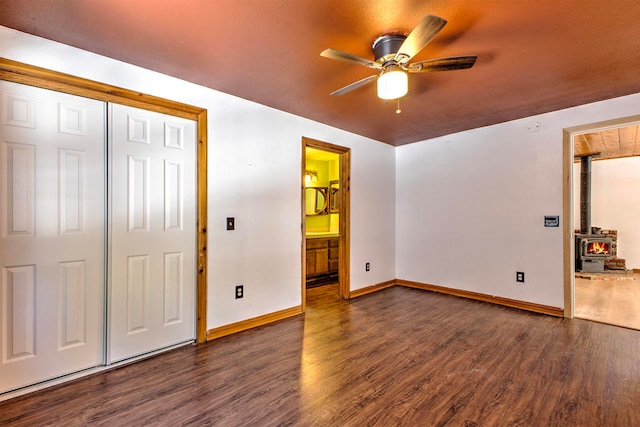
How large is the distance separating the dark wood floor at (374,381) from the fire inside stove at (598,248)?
11.6 feet

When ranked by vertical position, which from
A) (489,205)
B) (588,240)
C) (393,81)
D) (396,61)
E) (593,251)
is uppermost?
(396,61)

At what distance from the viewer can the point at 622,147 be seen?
16.9 ft

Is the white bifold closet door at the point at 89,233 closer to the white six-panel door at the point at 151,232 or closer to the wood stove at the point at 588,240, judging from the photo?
the white six-panel door at the point at 151,232

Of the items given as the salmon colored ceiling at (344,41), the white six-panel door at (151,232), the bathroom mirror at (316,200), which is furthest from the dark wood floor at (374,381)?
the bathroom mirror at (316,200)

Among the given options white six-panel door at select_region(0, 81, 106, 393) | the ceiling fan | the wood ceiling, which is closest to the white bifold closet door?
white six-panel door at select_region(0, 81, 106, 393)

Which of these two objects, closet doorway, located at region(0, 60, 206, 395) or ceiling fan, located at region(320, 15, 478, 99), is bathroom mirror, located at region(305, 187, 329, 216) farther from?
ceiling fan, located at region(320, 15, 478, 99)

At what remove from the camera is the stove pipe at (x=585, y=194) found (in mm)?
5875

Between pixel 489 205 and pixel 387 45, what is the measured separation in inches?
113

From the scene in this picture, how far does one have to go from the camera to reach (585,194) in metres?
5.94

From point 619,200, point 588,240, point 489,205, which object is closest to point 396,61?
point 489,205

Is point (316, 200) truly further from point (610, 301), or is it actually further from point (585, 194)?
point (585, 194)

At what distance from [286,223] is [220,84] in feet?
5.13

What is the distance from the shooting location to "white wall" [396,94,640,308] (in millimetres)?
3385

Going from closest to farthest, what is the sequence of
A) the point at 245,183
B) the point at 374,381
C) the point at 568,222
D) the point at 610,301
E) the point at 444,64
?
the point at 444,64, the point at 374,381, the point at 245,183, the point at 568,222, the point at 610,301
